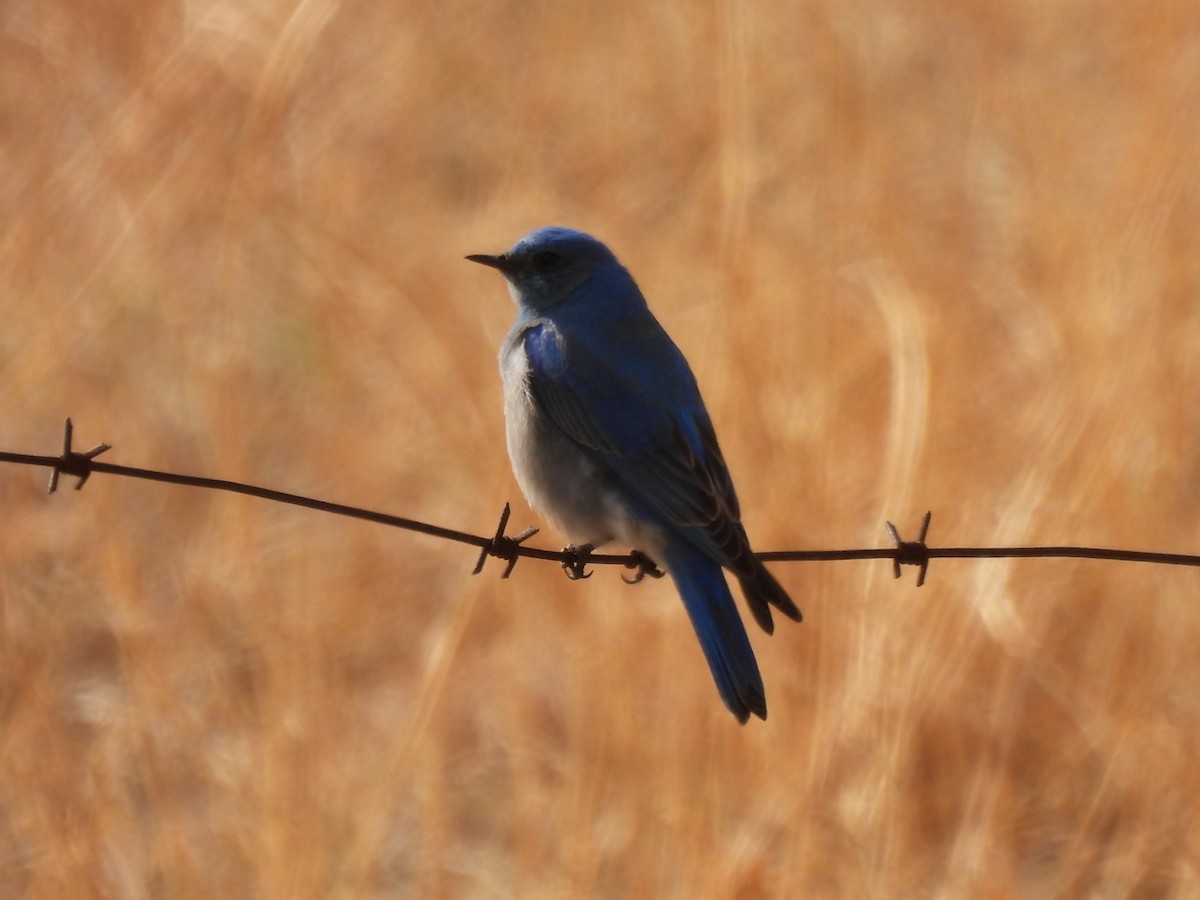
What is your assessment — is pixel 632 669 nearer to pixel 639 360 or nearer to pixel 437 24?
pixel 639 360

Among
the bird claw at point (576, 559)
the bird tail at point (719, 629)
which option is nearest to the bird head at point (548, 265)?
the bird claw at point (576, 559)

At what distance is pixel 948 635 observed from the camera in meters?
4.93

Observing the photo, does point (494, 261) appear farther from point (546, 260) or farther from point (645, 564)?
point (645, 564)

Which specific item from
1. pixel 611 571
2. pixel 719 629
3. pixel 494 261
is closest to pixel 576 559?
pixel 719 629

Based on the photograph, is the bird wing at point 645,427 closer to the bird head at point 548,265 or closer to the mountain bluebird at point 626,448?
the mountain bluebird at point 626,448

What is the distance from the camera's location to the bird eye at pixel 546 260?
4.50 m

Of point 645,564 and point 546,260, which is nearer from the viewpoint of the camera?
point 645,564

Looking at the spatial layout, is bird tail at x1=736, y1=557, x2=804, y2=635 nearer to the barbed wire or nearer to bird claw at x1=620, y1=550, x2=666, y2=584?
the barbed wire

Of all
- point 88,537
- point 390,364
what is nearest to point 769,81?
point 390,364

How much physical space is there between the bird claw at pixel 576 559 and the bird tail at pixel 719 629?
21 cm

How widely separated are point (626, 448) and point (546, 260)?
0.83 metres

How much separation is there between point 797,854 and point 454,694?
2103mm

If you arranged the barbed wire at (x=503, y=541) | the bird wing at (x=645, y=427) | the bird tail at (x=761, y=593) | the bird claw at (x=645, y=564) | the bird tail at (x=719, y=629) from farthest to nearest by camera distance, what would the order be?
the bird claw at (x=645, y=564), the bird wing at (x=645, y=427), the bird tail at (x=761, y=593), the bird tail at (x=719, y=629), the barbed wire at (x=503, y=541)

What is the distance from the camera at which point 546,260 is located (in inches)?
177
